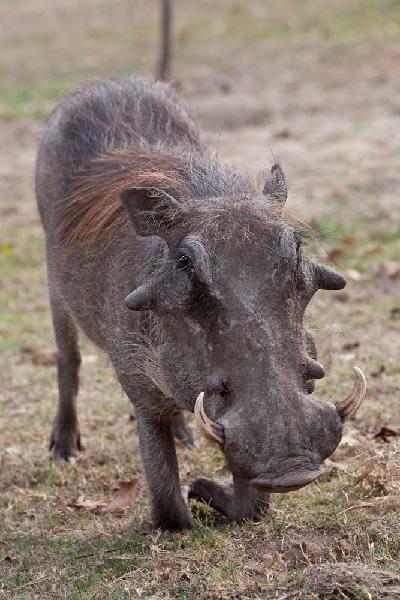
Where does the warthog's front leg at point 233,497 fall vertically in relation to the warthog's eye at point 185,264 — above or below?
below

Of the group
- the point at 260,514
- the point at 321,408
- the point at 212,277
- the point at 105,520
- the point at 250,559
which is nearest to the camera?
the point at 321,408

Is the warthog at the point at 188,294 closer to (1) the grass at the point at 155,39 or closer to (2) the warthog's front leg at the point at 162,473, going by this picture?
(2) the warthog's front leg at the point at 162,473

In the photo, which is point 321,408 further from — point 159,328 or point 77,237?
point 77,237

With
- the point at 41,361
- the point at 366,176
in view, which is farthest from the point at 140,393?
the point at 366,176

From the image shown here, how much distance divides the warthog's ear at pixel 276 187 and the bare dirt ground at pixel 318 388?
268 mm

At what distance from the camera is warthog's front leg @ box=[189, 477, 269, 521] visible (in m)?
3.97

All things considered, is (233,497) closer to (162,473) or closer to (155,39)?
(162,473)

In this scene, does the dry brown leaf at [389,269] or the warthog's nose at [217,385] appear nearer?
the warthog's nose at [217,385]

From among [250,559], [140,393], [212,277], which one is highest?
[212,277]

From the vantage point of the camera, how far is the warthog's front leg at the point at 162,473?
4.10m

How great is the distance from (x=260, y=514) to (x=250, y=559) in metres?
0.36

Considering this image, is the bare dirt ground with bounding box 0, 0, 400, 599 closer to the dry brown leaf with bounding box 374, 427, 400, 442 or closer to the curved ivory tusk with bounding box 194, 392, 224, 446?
the dry brown leaf with bounding box 374, 427, 400, 442

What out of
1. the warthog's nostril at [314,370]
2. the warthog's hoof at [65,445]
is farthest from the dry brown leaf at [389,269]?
the warthog's nostril at [314,370]

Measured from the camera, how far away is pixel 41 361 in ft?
21.7
